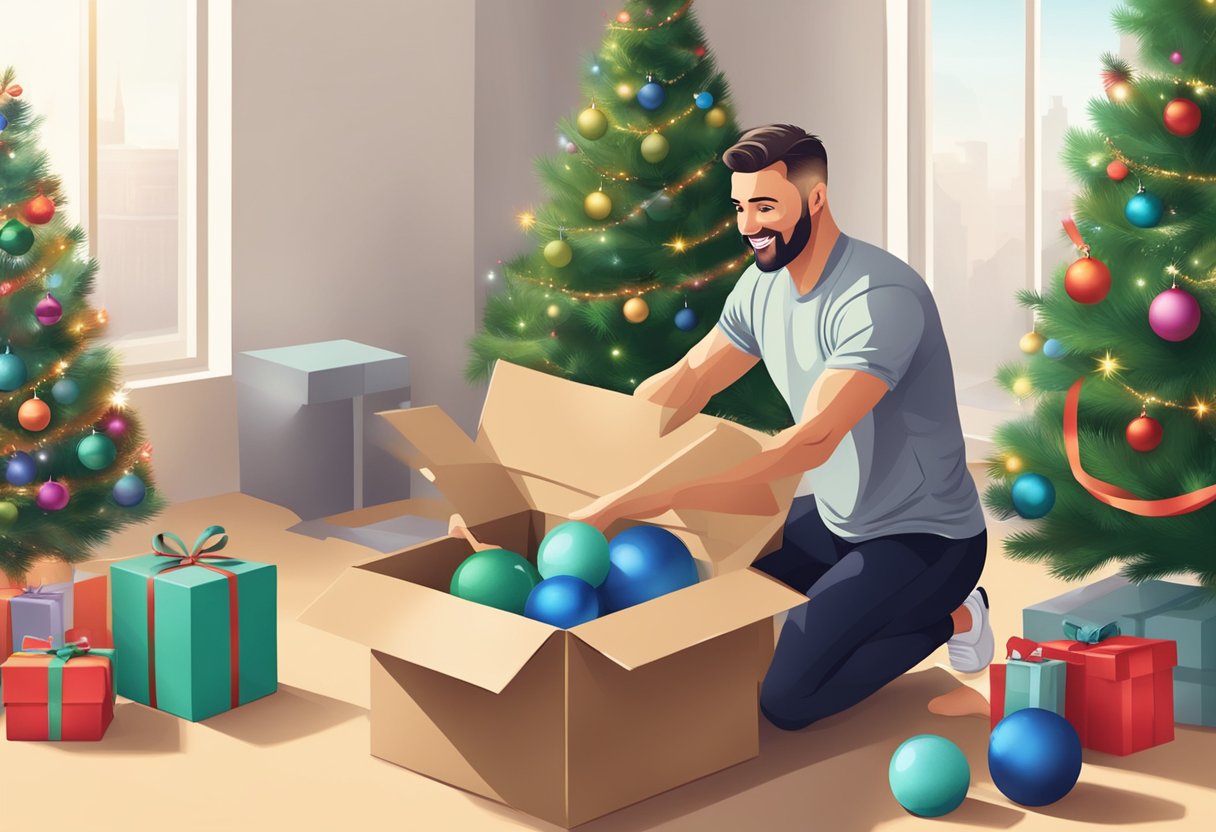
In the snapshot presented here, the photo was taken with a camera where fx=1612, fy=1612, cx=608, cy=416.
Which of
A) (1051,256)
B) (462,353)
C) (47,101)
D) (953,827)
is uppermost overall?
(47,101)

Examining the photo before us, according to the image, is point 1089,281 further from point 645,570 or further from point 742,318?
point 645,570

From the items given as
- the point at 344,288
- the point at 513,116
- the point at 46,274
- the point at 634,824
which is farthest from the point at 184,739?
the point at 513,116

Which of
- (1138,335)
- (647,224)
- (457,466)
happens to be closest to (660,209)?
(647,224)

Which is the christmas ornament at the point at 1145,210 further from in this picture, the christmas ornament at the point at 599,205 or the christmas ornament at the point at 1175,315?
the christmas ornament at the point at 599,205

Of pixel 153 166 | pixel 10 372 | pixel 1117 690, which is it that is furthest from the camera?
pixel 153 166

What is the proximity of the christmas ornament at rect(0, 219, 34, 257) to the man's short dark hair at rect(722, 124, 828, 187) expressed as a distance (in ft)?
5.27

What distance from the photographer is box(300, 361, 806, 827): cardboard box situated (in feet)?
8.48

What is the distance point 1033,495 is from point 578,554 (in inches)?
37.1

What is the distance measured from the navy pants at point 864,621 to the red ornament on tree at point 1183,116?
0.85 m

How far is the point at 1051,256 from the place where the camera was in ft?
16.1

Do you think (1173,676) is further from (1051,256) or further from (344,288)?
(344,288)

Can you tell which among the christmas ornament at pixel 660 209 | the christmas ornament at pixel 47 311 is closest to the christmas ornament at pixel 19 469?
the christmas ornament at pixel 47 311

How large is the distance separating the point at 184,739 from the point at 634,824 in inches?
36.4

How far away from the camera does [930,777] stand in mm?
2672
